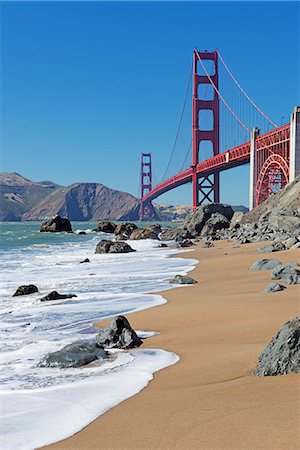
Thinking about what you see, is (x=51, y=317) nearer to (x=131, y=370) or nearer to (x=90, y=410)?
(x=131, y=370)

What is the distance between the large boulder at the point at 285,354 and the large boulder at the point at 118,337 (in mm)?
1575

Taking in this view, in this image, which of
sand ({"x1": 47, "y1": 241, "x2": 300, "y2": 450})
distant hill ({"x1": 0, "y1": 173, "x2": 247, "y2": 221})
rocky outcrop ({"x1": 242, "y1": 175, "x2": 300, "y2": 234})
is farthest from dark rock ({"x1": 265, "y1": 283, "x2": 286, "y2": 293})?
distant hill ({"x1": 0, "y1": 173, "x2": 247, "y2": 221})

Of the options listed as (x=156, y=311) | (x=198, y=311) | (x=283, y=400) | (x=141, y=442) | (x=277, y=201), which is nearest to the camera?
(x=141, y=442)

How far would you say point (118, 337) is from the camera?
4.33 metres

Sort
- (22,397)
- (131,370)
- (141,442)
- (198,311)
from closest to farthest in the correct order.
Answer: (141,442) < (22,397) < (131,370) < (198,311)

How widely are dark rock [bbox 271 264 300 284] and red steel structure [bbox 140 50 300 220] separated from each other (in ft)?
75.6

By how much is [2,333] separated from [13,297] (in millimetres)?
2900

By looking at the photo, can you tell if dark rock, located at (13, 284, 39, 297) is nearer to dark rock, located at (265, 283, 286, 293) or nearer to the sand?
the sand

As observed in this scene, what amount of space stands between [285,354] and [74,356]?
1677 mm

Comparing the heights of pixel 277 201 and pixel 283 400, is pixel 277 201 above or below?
above

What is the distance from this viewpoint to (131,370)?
11.6 feet

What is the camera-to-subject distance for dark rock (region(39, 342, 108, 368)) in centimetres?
375

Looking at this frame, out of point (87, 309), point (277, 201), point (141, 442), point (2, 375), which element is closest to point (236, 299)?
point (87, 309)

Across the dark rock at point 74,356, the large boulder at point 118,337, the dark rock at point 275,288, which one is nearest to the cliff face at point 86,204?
the dark rock at point 275,288
